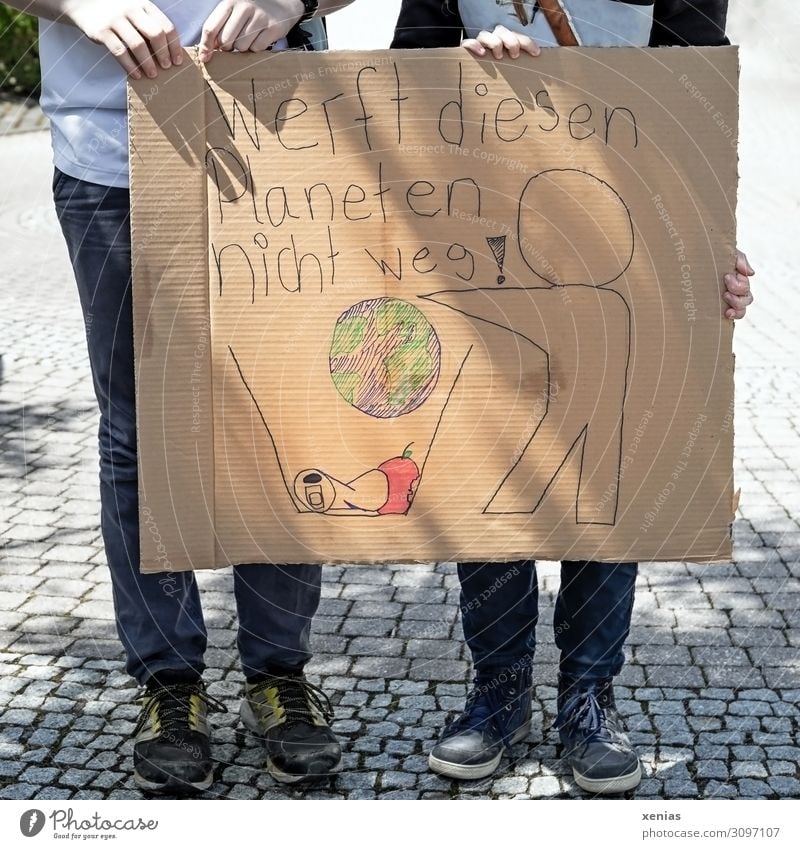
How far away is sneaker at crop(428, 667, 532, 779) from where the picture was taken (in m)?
2.63

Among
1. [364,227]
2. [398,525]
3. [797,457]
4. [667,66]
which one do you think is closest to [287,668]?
[398,525]

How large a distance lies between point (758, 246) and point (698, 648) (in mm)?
5678

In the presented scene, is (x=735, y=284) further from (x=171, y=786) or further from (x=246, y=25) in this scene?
(x=171, y=786)

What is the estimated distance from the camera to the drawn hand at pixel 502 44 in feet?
7.00

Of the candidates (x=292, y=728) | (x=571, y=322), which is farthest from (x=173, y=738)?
(x=571, y=322)

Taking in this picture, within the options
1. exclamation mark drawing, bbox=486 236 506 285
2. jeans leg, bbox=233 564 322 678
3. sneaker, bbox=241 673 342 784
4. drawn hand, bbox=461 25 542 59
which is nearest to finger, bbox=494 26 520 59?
drawn hand, bbox=461 25 542 59

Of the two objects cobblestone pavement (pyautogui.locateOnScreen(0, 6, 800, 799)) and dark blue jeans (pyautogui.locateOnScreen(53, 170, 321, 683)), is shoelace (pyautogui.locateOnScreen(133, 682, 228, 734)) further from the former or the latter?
cobblestone pavement (pyautogui.locateOnScreen(0, 6, 800, 799))

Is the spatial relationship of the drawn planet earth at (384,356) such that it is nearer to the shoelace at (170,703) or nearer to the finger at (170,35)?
the finger at (170,35)

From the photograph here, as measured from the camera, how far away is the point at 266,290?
7.34 ft

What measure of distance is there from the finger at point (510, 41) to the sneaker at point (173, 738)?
1.45 meters

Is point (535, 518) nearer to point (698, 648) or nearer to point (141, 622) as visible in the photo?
point (141, 622)

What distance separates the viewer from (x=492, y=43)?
2.14 metres

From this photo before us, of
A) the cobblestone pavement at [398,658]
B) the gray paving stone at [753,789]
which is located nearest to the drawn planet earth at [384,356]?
the cobblestone pavement at [398,658]

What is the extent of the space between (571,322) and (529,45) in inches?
19.4
